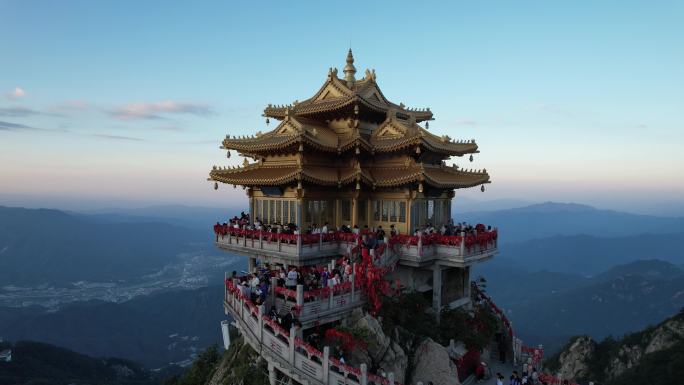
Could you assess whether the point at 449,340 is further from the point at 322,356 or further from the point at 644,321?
the point at 644,321

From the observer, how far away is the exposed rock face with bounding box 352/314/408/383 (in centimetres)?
1683

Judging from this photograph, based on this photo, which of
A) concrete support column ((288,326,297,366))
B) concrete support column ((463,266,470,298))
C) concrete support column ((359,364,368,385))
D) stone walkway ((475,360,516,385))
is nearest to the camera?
concrete support column ((359,364,368,385))

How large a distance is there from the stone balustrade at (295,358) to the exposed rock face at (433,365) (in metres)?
3.96

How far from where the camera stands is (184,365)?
139750 millimetres

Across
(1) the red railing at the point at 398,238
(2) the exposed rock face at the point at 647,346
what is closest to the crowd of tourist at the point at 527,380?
(1) the red railing at the point at 398,238

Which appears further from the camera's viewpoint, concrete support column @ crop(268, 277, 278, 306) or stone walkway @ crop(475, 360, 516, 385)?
stone walkway @ crop(475, 360, 516, 385)

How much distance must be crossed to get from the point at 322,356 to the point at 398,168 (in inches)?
528

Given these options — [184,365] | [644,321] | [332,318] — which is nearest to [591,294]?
[644,321]

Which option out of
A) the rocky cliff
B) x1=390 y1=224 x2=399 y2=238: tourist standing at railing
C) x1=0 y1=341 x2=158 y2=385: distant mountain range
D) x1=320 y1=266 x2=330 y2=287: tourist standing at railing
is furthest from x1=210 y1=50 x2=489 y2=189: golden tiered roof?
x1=0 y1=341 x2=158 y2=385: distant mountain range

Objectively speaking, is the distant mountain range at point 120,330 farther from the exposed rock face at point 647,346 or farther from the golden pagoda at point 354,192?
the golden pagoda at point 354,192

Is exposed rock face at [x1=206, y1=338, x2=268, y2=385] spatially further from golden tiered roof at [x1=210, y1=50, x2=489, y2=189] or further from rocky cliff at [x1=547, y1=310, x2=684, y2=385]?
rocky cliff at [x1=547, y1=310, x2=684, y2=385]

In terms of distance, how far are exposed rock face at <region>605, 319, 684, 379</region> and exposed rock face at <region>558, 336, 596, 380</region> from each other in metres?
2.46

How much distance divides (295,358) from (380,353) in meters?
4.00

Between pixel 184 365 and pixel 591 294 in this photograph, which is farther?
pixel 591 294
